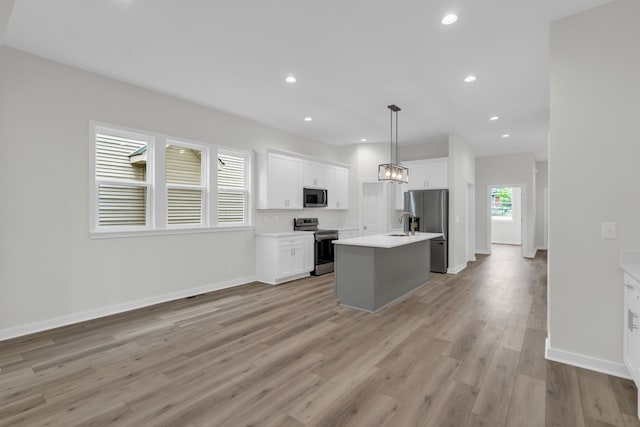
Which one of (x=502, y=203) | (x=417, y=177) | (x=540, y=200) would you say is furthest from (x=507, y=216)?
(x=417, y=177)

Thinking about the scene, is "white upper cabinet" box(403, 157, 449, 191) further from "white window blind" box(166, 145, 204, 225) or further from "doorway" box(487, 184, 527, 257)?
"doorway" box(487, 184, 527, 257)

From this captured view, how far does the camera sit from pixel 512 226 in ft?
37.6

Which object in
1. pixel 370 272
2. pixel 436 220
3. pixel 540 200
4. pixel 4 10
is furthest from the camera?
pixel 540 200

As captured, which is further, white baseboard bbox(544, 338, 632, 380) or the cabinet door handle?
white baseboard bbox(544, 338, 632, 380)

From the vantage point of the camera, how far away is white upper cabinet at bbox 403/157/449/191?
661 centimetres

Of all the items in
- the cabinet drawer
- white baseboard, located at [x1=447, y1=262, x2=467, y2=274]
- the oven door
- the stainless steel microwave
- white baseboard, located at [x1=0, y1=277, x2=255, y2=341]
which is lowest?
white baseboard, located at [x1=0, y1=277, x2=255, y2=341]

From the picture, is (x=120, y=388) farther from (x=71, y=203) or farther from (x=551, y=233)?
(x=551, y=233)

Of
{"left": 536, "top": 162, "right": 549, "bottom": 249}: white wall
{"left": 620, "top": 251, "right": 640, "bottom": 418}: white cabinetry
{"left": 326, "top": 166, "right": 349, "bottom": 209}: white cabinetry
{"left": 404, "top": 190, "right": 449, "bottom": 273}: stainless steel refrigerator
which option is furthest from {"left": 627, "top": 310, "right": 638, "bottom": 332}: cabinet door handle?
{"left": 536, "top": 162, "right": 549, "bottom": 249}: white wall

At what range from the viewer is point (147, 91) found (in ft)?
13.9

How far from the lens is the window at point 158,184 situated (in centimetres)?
391

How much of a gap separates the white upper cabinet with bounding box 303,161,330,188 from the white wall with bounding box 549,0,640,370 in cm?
446

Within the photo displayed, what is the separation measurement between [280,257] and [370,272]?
2.01 m

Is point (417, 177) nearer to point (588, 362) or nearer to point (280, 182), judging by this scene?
point (280, 182)

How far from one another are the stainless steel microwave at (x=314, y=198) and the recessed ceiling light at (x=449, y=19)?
4.18 metres
